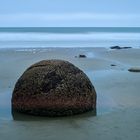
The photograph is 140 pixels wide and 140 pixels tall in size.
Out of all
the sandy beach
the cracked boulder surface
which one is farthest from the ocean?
the cracked boulder surface

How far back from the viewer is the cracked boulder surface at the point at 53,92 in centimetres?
815

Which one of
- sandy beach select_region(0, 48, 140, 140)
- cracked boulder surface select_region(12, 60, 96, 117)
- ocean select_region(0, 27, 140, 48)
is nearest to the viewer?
sandy beach select_region(0, 48, 140, 140)

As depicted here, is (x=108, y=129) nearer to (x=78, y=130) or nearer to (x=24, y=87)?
(x=78, y=130)

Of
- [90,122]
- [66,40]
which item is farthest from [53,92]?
[66,40]

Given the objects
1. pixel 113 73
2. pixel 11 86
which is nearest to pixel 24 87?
pixel 11 86

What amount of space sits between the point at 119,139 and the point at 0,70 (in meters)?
9.42

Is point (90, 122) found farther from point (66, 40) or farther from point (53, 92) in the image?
point (66, 40)

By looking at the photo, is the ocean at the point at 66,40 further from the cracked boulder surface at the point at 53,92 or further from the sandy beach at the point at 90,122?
the cracked boulder surface at the point at 53,92

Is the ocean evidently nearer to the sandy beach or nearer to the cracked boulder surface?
the sandy beach

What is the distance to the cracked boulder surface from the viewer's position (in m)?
8.15

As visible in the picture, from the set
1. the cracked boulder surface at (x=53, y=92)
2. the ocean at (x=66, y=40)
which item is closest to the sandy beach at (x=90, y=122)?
the cracked boulder surface at (x=53, y=92)

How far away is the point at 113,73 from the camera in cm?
1464

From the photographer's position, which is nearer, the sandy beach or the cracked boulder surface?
the sandy beach

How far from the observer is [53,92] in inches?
320
